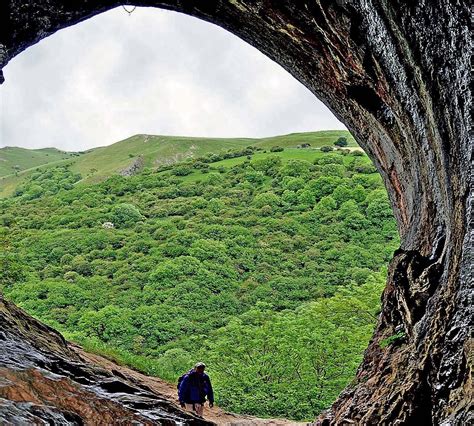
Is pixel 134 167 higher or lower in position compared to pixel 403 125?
higher

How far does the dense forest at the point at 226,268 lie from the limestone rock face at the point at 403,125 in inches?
500

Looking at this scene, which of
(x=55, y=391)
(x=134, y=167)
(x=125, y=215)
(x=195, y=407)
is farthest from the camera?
(x=134, y=167)

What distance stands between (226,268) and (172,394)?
26.8m

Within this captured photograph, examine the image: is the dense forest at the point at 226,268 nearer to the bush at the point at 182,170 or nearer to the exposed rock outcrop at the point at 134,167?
the bush at the point at 182,170

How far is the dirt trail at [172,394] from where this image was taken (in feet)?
52.7

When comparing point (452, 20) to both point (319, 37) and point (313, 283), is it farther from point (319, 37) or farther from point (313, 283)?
point (313, 283)

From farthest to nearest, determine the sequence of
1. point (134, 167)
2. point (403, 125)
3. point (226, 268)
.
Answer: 1. point (134, 167)
2. point (226, 268)
3. point (403, 125)

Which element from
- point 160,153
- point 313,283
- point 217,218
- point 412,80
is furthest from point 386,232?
point 160,153

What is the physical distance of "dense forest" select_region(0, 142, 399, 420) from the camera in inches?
875

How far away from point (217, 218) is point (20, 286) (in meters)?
23.4

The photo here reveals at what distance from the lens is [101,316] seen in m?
34.8

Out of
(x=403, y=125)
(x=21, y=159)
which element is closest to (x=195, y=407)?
(x=403, y=125)

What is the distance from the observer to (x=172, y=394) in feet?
59.0

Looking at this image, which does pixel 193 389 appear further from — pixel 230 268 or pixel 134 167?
pixel 134 167
